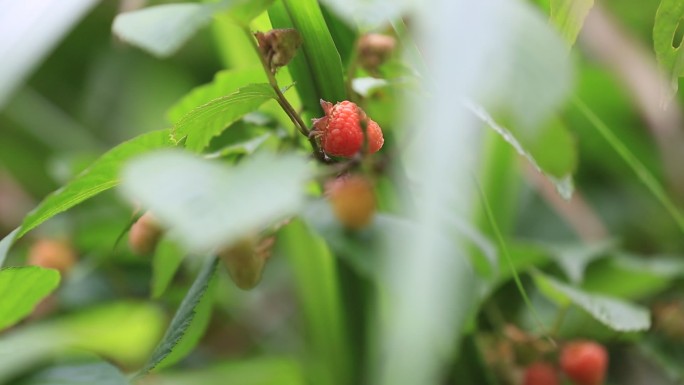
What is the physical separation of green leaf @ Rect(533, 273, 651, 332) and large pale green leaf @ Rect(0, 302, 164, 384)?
255mm

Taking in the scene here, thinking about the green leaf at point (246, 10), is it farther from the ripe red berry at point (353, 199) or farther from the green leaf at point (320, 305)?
the green leaf at point (320, 305)

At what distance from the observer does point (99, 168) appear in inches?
12.2

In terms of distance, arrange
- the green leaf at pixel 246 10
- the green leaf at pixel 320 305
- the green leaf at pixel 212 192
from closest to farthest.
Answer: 1. the green leaf at pixel 212 192
2. the green leaf at pixel 246 10
3. the green leaf at pixel 320 305

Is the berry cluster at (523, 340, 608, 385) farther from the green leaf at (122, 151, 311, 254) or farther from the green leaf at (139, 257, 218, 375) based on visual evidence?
the green leaf at (122, 151, 311, 254)

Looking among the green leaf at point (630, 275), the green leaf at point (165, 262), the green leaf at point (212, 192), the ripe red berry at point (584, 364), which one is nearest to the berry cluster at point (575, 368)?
the ripe red berry at point (584, 364)

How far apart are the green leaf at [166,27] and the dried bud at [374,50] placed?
0.11 meters

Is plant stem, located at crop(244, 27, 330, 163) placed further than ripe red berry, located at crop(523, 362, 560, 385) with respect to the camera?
No

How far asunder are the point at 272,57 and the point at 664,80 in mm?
172

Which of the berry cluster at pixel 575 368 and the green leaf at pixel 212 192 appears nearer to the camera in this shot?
A: the green leaf at pixel 212 192

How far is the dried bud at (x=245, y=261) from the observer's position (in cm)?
35

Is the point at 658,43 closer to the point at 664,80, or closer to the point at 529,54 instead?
the point at 664,80

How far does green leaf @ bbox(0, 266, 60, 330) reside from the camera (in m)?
0.36

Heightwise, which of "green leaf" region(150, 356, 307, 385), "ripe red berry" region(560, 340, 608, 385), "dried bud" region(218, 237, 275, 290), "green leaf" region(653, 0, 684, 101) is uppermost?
"green leaf" region(653, 0, 684, 101)

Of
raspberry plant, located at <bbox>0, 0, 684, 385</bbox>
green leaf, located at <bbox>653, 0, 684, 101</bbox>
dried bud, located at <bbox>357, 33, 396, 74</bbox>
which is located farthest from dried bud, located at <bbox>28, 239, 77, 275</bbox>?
green leaf, located at <bbox>653, 0, 684, 101</bbox>
